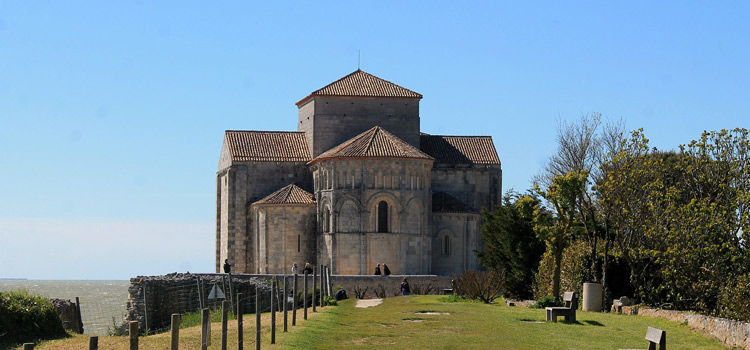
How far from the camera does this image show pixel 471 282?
3844cm

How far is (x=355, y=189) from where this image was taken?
5562 centimetres

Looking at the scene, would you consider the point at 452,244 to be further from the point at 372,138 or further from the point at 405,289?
the point at 405,289

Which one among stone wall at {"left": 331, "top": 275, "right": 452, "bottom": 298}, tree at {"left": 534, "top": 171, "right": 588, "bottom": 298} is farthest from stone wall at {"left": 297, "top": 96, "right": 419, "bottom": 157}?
tree at {"left": 534, "top": 171, "right": 588, "bottom": 298}

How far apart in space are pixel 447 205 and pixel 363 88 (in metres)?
8.84

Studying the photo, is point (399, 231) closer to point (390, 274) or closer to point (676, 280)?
point (390, 274)

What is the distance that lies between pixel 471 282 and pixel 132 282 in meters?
13.1

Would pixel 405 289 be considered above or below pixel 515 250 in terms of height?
below

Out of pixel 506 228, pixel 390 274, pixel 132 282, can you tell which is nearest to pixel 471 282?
pixel 506 228

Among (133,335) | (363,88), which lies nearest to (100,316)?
(363,88)

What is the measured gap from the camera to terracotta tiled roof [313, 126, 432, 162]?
55.6m

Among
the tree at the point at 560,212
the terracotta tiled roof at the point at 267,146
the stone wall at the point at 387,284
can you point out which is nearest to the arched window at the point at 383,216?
the stone wall at the point at 387,284

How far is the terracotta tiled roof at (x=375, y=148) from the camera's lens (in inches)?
2188

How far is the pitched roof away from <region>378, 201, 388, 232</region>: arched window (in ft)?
27.2

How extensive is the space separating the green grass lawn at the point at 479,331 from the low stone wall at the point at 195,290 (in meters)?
4.85
